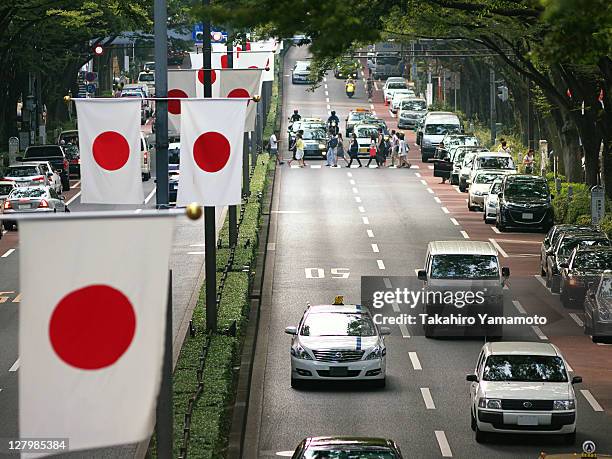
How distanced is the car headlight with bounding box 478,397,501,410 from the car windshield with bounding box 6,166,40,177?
36075mm

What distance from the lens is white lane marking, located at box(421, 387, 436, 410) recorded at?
85.7ft

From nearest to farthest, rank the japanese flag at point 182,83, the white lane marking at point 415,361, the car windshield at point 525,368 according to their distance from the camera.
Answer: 1. the car windshield at point 525,368
2. the japanese flag at point 182,83
3. the white lane marking at point 415,361

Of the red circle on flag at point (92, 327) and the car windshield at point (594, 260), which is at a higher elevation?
the red circle on flag at point (92, 327)

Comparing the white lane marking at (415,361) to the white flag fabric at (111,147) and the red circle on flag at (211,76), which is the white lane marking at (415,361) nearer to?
the red circle on flag at (211,76)

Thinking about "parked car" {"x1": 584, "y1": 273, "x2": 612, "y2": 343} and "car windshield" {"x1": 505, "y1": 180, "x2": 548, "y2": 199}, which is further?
"car windshield" {"x1": 505, "y1": 180, "x2": 548, "y2": 199}

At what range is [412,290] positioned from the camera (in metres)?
37.2

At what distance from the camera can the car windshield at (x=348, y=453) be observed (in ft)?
59.9

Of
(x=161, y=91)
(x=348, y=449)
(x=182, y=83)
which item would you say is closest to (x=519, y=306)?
(x=182, y=83)

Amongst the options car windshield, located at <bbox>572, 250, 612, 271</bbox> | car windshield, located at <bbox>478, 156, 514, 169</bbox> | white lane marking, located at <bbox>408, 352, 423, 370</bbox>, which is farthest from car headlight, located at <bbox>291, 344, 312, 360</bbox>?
car windshield, located at <bbox>478, 156, 514, 169</bbox>

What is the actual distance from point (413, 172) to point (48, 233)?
59450 millimetres

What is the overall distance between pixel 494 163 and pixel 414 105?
3432 cm

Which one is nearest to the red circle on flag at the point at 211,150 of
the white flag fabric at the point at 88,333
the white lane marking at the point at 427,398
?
the white lane marking at the point at 427,398

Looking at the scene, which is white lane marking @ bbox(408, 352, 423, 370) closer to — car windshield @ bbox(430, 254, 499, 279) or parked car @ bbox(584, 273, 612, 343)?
car windshield @ bbox(430, 254, 499, 279)

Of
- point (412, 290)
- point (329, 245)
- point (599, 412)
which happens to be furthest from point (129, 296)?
point (329, 245)
